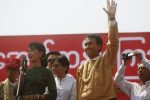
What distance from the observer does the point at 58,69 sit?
105 inches

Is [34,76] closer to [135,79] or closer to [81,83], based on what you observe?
[81,83]

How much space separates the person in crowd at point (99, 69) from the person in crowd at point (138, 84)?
0.50 meters

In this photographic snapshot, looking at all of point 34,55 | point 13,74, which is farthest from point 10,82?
point 34,55

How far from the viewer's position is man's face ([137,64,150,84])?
2.76 metres

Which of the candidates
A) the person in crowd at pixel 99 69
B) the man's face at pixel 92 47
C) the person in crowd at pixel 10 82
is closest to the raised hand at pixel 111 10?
the person in crowd at pixel 99 69

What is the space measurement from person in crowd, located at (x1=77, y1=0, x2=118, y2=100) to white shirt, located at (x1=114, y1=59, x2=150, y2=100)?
0.54 meters

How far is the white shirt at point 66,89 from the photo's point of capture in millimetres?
2594

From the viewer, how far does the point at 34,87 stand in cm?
213

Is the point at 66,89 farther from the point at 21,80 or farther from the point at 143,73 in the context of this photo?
the point at 21,80

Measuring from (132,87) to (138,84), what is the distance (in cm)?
6

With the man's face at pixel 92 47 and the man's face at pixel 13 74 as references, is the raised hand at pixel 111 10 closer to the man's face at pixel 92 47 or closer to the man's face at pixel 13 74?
the man's face at pixel 92 47

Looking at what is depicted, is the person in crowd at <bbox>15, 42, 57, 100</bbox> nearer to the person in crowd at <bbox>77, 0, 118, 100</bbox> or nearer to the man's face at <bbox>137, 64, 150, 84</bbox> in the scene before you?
the person in crowd at <bbox>77, 0, 118, 100</bbox>

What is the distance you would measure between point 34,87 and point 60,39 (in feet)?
3.68

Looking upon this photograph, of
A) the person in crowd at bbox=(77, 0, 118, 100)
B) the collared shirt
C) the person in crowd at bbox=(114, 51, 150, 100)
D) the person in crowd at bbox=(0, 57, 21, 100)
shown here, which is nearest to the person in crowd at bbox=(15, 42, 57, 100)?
the person in crowd at bbox=(77, 0, 118, 100)
